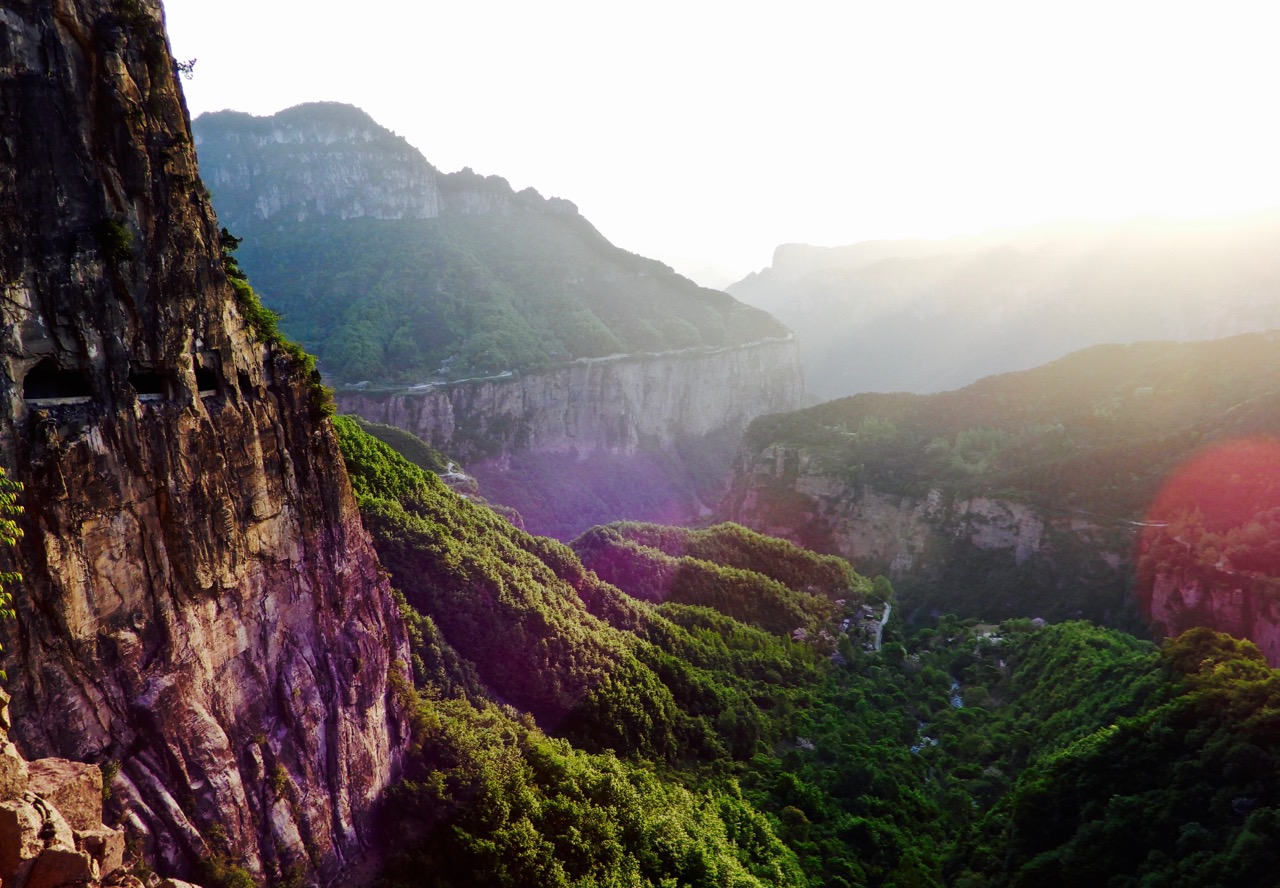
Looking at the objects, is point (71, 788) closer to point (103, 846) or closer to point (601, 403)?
point (103, 846)

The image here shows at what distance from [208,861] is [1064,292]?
191 m

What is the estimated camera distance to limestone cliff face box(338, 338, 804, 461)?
10738cm

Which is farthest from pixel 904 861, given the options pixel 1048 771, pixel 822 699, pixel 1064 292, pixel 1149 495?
pixel 1064 292

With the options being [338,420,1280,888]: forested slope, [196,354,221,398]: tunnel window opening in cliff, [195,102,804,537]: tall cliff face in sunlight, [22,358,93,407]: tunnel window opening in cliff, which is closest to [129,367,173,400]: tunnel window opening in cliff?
[196,354,221,398]: tunnel window opening in cliff

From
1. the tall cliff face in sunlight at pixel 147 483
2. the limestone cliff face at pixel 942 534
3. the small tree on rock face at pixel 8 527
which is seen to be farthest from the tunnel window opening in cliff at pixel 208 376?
the limestone cliff face at pixel 942 534

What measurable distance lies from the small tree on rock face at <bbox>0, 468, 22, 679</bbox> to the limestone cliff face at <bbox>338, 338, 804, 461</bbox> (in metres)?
93.3

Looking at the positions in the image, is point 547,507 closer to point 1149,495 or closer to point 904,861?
point 1149,495

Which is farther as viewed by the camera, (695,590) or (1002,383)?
(1002,383)

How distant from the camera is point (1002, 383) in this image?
99.2 meters

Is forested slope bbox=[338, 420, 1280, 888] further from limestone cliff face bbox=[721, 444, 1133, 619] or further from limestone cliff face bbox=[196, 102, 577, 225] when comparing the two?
limestone cliff face bbox=[196, 102, 577, 225]

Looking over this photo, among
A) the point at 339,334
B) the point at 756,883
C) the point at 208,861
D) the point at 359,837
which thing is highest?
the point at 339,334

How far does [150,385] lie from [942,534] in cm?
7521

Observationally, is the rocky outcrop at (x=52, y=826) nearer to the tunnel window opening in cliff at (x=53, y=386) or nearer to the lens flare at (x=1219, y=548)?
the tunnel window opening in cliff at (x=53, y=386)

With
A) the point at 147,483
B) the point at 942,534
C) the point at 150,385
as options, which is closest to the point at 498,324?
the point at 942,534
